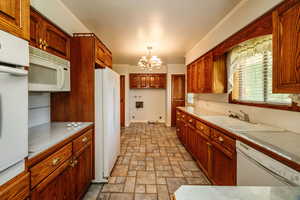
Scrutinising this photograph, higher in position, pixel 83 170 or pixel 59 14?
pixel 59 14

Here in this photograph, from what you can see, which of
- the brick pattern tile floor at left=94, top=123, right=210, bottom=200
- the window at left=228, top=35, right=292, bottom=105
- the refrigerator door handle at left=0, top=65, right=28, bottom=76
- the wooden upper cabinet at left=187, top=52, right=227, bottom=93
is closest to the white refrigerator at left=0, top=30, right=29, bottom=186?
the refrigerator door handle at left=0, top=65, right=28, bottom=76

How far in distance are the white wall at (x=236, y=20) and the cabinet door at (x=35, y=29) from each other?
92.6 inches

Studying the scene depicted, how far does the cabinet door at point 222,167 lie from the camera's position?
1679 mm

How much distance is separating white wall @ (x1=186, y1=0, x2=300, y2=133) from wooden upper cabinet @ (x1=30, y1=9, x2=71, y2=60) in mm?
2359

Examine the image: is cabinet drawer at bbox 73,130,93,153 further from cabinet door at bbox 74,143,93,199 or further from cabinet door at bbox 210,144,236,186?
cabinet door at bbox 210,144,236,186

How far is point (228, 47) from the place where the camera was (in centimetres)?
260

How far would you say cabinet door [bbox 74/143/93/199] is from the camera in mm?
1777

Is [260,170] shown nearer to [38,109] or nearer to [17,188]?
[17,188]

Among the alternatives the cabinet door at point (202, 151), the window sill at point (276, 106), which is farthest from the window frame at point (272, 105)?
the cabinet door at point (202, 151)

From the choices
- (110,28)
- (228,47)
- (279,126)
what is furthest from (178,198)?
(110,28)

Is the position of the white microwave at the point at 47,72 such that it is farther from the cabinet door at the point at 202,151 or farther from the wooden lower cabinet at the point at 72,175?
the cabinet door at the point at 202,151

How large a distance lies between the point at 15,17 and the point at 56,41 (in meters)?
1.05

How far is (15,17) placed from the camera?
0.92 meters

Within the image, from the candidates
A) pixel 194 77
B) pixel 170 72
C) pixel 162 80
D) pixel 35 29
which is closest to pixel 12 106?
pixel 35 29
